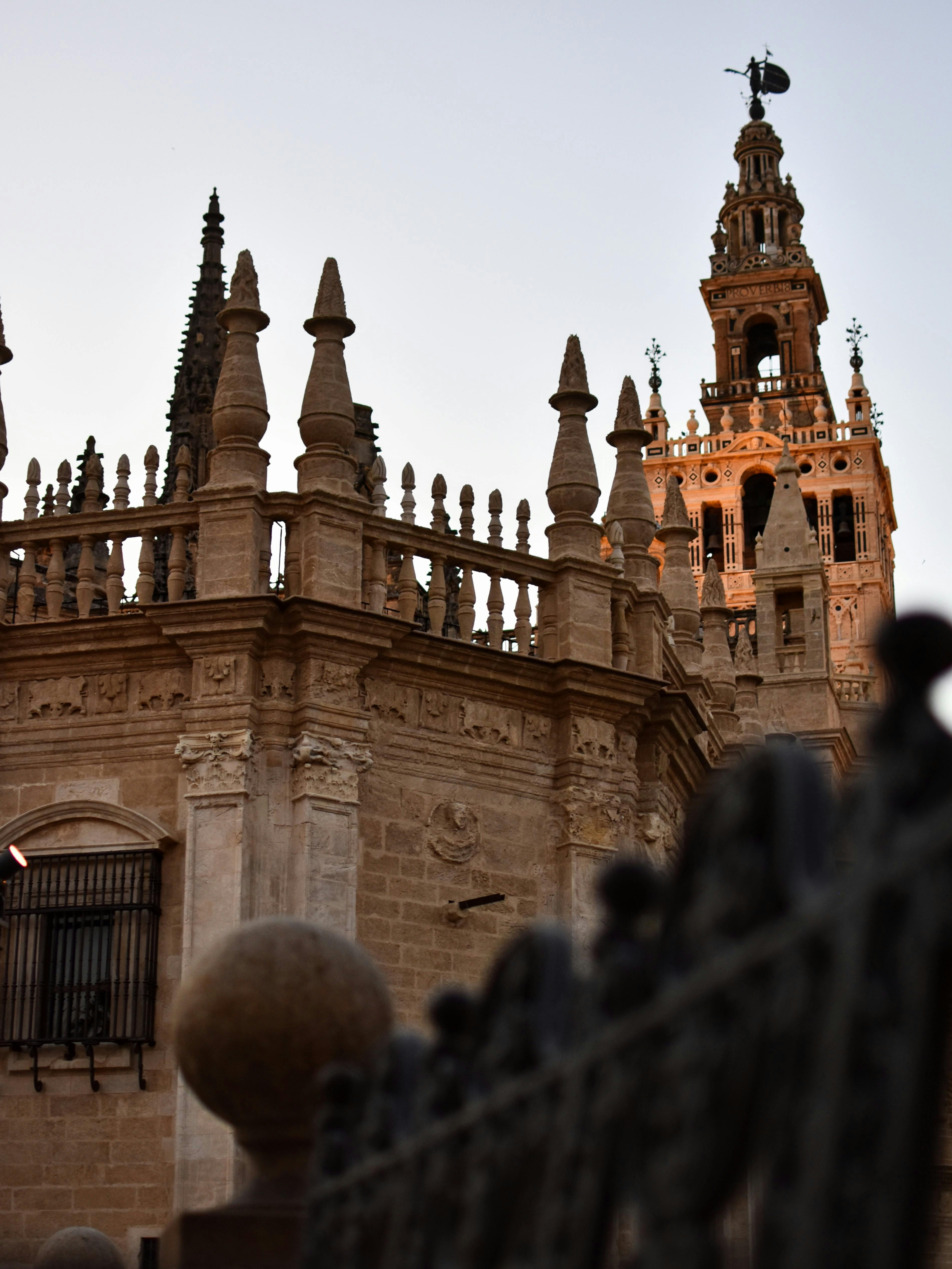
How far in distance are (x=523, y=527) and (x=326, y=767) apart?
318cm

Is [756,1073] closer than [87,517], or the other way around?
[756,1073]

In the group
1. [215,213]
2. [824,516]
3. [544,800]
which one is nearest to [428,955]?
[544,800]

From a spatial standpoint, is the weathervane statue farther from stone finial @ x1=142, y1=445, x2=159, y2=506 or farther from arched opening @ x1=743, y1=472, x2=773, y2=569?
stone finial @ x1=142, y1=445, x2=159, y2=506

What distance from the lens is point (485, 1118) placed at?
10.4 feet

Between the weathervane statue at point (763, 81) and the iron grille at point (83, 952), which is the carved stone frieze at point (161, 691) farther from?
the weathervane statue at point (763, 81)

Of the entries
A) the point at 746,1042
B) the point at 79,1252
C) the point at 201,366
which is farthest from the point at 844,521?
the point at 746,1042

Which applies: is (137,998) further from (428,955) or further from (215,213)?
(215,213)

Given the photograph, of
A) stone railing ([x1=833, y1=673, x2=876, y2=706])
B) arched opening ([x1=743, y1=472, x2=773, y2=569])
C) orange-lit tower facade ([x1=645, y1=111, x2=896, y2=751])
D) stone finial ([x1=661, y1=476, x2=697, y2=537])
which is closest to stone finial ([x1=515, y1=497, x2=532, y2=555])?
stone finial ([x1=661, y1=476, x2=697, y2=537])

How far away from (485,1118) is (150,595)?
1299 cm

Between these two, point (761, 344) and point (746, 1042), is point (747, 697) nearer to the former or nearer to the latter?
point (746, 1042)

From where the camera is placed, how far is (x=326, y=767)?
15.5 m

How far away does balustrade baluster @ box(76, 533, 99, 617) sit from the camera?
16156 mm

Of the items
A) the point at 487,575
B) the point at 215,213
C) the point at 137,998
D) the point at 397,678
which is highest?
the point at 215,213

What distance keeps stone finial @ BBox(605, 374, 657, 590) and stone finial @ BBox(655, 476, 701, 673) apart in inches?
109
